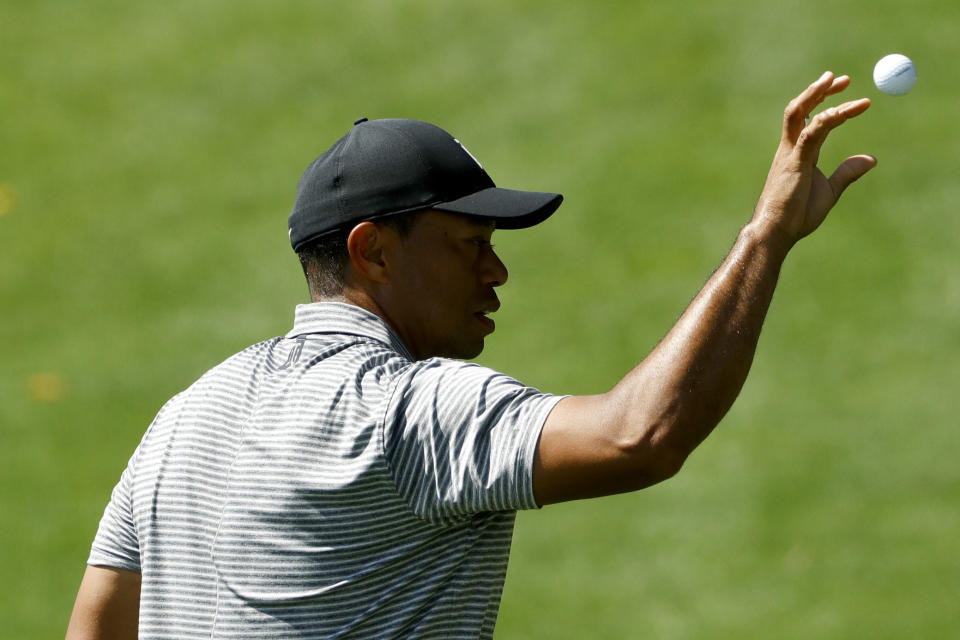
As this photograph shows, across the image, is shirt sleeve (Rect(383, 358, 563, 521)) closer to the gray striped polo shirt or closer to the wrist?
the gray striped polo shirt

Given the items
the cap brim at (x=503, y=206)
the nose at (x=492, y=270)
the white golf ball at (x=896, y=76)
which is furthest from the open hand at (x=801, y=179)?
the white golf ball at (x=896, y=76)

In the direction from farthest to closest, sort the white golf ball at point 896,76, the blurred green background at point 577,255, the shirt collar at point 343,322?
the blurred green background at point 577,255 → the white golf ball at point 896,76 → the shirt collar at point 343,322

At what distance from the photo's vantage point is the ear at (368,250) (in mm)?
3180

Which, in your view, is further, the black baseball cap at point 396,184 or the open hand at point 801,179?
the black baseball cap at point 396,184

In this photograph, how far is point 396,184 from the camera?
10.4 feet

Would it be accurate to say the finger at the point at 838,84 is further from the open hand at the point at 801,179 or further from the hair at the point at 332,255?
the hair at the point at 332,255

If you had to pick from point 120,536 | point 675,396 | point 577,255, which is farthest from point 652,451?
point 577,255

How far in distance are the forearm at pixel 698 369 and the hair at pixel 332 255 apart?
0.84m

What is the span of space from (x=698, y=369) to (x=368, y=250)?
981mm

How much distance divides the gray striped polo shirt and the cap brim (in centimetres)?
40

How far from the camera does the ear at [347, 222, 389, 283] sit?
3.18 metres

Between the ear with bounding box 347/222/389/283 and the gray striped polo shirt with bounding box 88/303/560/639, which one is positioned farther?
the ear with bounding box 347/222/389/283

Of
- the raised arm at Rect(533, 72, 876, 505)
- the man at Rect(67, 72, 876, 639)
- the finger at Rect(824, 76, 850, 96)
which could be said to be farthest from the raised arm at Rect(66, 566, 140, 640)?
the finger at Rect(824, 76, 850, 96)

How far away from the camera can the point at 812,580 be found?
768 cm
